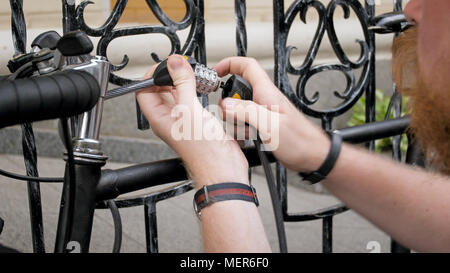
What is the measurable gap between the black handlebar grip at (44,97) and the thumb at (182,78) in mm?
180

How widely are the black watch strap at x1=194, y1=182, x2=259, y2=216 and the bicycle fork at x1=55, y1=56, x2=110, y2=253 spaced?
0.54 feet

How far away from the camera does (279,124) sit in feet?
2.97

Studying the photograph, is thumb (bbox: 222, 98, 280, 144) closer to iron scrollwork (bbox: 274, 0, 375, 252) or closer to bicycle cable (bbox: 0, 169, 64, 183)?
bicycle cable (bbox: 0, 169, 64, 183)

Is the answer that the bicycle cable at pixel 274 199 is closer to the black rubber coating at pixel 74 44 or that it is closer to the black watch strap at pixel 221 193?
the black watch strap at pixel 221 193

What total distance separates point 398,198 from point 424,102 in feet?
0.59

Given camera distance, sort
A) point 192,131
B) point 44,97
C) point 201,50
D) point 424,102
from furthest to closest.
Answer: point 201,50
point 424,102
point 192,131
point 44,97

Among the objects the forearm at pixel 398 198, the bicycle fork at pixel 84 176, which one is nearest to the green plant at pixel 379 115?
the forearm at pixel 398 198

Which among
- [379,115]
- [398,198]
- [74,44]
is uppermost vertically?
[74,44]

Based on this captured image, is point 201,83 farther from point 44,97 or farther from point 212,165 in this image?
point 44,97

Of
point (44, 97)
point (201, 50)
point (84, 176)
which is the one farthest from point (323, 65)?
point (44, 97)

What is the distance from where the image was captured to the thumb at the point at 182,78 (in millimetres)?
844

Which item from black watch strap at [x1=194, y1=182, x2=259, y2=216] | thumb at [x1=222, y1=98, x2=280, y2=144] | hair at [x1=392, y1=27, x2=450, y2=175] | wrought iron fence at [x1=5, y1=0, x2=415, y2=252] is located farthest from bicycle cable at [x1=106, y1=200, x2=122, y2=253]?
hair at [x1=392, y1=27, x2=450, y2=175]

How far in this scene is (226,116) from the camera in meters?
Answer: 0.90
